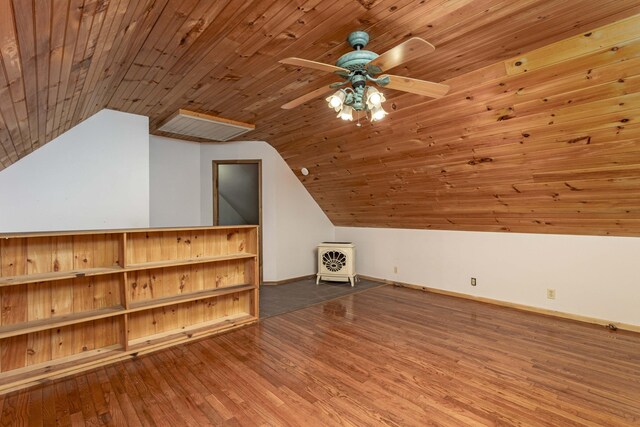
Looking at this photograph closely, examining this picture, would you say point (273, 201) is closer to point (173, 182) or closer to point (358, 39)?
point (173, 182)

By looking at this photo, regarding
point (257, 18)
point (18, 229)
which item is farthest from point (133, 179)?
point (257, 18)

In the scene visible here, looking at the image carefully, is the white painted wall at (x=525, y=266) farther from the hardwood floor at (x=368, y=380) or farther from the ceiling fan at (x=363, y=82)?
the ceiling fan at (x=363, y=82)

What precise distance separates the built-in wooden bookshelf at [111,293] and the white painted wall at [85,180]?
98 centimetres

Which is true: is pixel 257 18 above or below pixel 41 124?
above

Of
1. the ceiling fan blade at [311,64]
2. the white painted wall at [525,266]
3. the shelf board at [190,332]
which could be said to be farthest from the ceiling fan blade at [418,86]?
the shelf board at [190,332]

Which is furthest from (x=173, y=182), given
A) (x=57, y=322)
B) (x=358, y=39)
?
(x=358, y=39)

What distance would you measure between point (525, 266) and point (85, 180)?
532 centimetres

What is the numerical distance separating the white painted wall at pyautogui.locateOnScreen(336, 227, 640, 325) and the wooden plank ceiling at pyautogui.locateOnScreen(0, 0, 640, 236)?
8.6 inches

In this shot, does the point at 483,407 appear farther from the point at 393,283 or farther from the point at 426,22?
the point at 393,283

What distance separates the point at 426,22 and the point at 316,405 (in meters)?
2.58

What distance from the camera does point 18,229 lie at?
330 cm

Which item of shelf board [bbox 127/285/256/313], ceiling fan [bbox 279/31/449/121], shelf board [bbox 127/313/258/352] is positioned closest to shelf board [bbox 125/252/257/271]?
shelf board [bbox 127/285/256/313]

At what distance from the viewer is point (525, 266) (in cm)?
398

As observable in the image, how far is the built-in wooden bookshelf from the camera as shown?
2.47m
